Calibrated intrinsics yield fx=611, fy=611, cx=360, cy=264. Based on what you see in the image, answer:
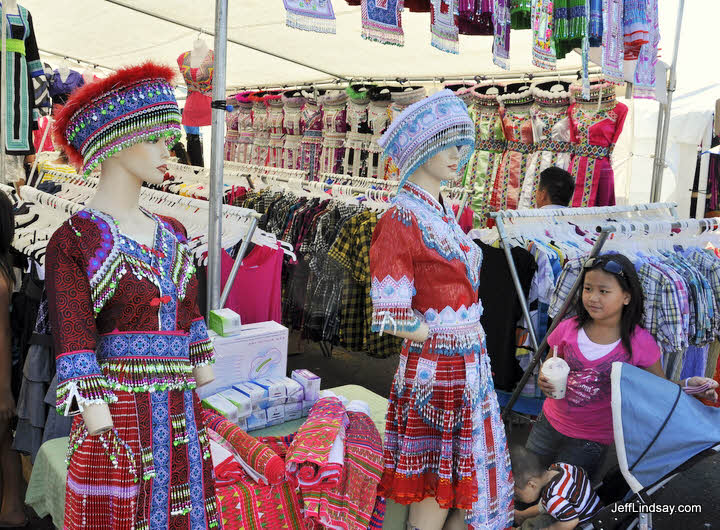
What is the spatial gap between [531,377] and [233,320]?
1.81m

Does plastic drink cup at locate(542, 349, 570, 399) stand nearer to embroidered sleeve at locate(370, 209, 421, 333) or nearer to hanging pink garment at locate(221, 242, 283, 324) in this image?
embroidered sleeve at locate(370, 209, 421, 333)

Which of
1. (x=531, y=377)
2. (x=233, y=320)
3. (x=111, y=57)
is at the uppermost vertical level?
(x=111, y=57)

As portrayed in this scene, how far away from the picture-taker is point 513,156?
20.9 ft

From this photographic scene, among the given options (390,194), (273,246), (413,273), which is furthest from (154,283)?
(390,194)

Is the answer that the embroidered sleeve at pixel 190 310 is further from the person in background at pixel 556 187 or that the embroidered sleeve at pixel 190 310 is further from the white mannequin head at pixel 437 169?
the person in background at pixel 556 187

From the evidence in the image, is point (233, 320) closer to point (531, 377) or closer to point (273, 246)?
point (273, 246)

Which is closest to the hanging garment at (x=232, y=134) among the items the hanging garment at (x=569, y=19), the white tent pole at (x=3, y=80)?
the white tent pole at (x=3, y=80)

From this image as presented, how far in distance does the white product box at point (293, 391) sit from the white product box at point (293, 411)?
2 cm

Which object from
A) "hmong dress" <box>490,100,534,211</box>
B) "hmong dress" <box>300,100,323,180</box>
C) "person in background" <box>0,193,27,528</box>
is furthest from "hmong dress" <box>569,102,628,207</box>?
"person in background" <box>0,193,27,528</box>

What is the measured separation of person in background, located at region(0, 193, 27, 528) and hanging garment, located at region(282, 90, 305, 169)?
20.8 feet

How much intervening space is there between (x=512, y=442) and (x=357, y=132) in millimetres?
4990

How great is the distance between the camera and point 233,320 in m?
2.66

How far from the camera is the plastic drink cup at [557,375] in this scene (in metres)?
2.56

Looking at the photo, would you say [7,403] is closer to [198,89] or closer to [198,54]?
[198,89]
